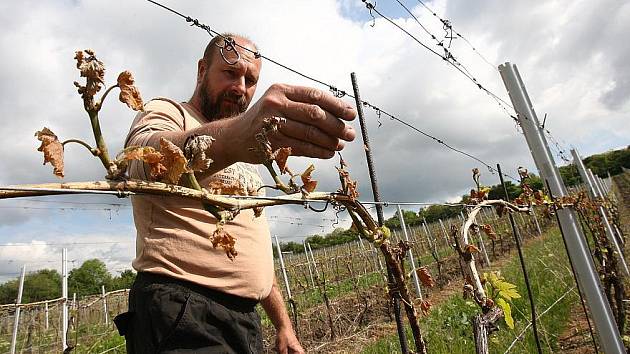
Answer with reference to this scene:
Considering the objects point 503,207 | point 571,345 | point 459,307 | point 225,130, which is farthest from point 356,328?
point 225,130

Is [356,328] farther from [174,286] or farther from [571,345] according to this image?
[174,286]

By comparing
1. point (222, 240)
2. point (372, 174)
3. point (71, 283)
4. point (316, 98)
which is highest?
point (71, 283)

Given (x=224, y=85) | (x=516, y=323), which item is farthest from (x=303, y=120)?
(x=516, y=323)

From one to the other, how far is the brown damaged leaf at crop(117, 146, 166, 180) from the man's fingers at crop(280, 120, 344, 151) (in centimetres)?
23

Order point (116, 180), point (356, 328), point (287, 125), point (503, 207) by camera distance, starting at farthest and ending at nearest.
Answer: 1. point (356, 328)
2. point (503, 207)
3. point (287, 125)
4. point (116, 180)

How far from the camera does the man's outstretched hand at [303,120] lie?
2.40 feet

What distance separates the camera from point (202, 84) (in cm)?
201

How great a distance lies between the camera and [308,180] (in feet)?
3.03

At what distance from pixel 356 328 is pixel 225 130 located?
33.6 feet

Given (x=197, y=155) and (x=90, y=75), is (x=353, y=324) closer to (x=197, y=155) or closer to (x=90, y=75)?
(x=197, y=155)

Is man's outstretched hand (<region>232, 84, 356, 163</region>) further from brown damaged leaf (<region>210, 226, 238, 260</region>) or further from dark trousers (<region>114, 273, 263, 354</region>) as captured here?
dark trousers (<region>114, 273, 263, 354</region>)

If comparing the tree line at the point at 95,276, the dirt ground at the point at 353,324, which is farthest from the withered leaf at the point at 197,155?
the tree line at the point at 95,276

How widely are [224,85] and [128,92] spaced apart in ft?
4.31

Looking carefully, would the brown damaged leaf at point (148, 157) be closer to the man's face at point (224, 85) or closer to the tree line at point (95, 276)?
the man's face at point (224, 85)
